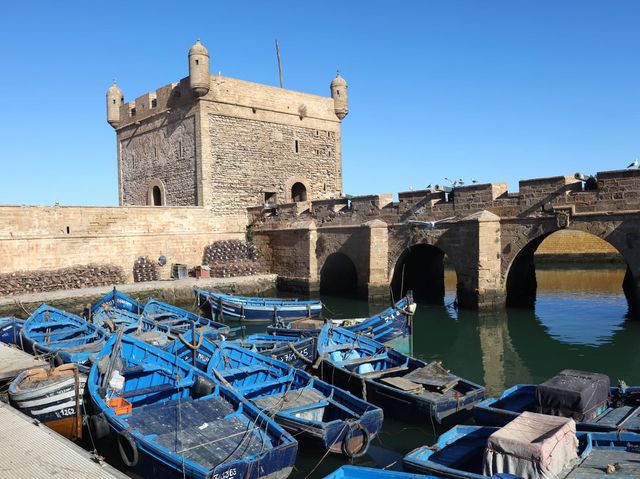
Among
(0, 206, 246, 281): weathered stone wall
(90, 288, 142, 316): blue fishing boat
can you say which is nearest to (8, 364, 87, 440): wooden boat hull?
(90, 288, 142, 316): blue fishing boat

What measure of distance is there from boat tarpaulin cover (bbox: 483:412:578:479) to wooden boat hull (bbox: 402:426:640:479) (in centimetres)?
17

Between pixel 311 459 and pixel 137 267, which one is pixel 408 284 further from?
pixel 311 459

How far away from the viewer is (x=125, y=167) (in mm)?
31969

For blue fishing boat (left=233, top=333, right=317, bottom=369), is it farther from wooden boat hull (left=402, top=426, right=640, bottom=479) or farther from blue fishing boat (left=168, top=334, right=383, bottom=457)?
wooden boat hull (left=402, top=426, right=640, bottom=479)

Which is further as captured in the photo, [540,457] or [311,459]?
[311,459]

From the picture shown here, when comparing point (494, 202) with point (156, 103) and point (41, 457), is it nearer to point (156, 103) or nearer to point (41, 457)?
point (41, 457)

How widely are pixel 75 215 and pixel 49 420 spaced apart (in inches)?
639

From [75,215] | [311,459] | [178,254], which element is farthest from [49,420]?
[178,254]

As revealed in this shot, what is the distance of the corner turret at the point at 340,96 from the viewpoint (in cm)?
3097

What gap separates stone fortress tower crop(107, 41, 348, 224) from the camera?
26234 mm

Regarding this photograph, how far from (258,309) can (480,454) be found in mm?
12946

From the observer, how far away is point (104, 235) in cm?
2323

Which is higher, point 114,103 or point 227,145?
point 114,103

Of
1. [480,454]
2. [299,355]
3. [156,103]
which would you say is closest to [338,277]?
[156,103]
